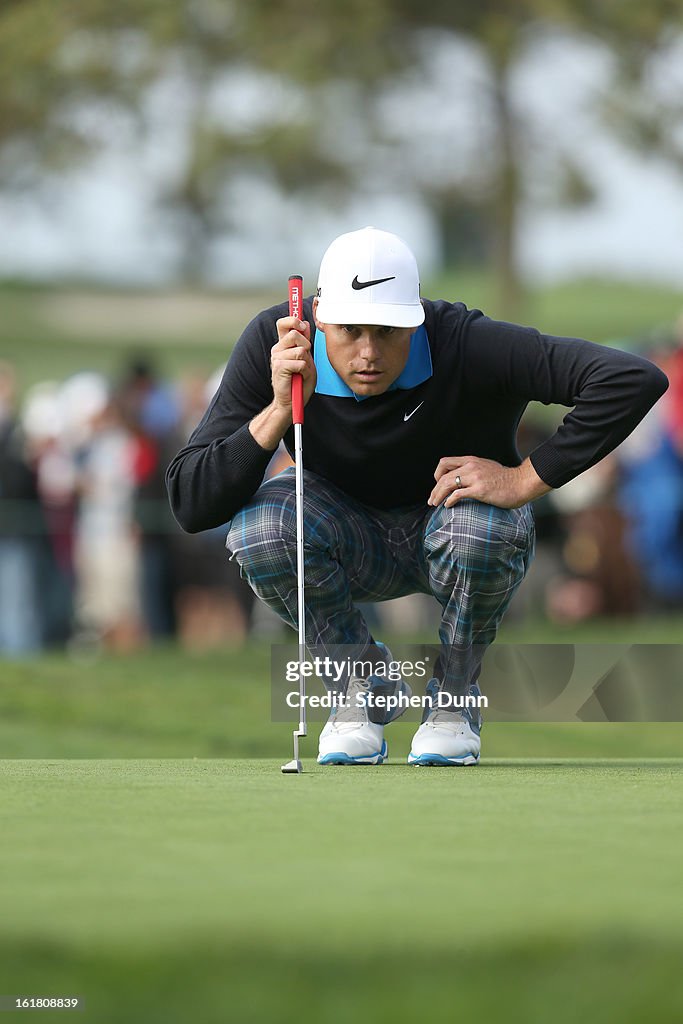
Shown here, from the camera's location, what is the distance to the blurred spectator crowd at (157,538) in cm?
1188

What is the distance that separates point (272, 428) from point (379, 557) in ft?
2.05

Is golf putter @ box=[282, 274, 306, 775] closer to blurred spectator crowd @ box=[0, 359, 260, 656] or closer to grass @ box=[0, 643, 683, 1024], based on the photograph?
grass @ box=[0, 643, 683, 1024]

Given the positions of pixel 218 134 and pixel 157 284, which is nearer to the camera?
pixel 218 134

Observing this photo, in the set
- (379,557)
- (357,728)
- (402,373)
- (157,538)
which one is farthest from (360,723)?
(157,538)

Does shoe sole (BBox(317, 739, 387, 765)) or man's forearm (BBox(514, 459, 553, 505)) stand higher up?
man's forearm (BBox(514, 459, 553, 505))

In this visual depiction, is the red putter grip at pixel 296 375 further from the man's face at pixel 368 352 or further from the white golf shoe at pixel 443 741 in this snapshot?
the white golf shoe at pixel 443 741

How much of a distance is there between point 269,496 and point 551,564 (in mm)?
8155

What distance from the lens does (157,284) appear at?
181 feet

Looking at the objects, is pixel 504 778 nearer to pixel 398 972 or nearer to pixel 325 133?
pixel 398 972

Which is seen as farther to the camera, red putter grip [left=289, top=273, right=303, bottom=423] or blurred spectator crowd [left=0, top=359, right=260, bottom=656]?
blurred spectator crowd [left=0, top=359, right=260, bottom=656]

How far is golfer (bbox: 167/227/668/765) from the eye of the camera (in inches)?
179

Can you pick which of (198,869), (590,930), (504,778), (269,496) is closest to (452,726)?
(504,778)

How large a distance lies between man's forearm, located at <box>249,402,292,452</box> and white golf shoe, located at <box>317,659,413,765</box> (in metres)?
0.71

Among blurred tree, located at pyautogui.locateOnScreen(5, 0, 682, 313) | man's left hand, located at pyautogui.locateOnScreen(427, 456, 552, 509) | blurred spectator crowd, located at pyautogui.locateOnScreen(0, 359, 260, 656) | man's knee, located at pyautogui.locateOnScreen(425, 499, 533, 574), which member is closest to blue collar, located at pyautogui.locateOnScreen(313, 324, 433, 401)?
man's left hand, located at pyautogui.locateOnScreen(427, 456, 552, 509)
